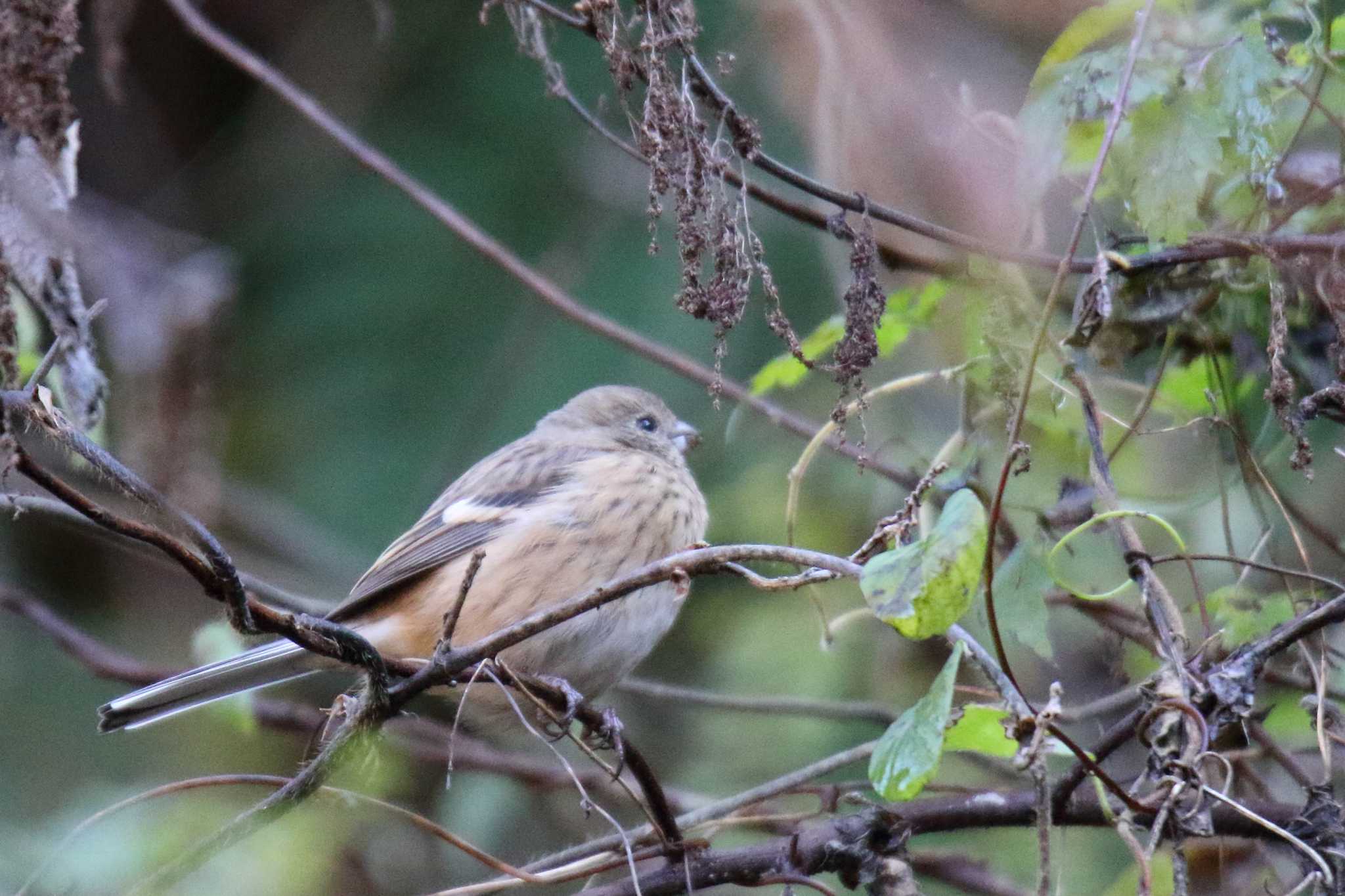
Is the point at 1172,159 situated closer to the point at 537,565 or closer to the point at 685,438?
the point at 537,565

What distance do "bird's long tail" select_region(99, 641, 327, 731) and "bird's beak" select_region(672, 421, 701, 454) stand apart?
1.75 metres

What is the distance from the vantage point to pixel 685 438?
4926 mm

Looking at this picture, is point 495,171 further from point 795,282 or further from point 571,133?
point 795,282

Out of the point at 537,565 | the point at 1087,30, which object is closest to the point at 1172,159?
the point at 1087,30

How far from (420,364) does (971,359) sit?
3.38 m

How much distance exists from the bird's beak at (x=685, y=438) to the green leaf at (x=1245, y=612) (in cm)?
221

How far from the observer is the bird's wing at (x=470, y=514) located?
4.14 meters

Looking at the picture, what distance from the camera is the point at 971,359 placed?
10.2 feet

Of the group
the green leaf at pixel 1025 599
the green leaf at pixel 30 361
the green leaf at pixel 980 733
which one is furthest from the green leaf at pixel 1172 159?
the green leaf at pixel 30 361

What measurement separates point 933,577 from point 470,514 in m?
2.62

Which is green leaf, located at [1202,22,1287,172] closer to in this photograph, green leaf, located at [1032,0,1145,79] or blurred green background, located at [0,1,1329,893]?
green leaf, located at [1032,0,1145,79]

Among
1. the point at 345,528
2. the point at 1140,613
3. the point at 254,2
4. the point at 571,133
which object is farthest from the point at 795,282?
the point at 254,2

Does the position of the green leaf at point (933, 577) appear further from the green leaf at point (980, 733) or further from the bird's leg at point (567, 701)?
the bird's leg at point (567, 701)

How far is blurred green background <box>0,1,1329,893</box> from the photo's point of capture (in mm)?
4852
